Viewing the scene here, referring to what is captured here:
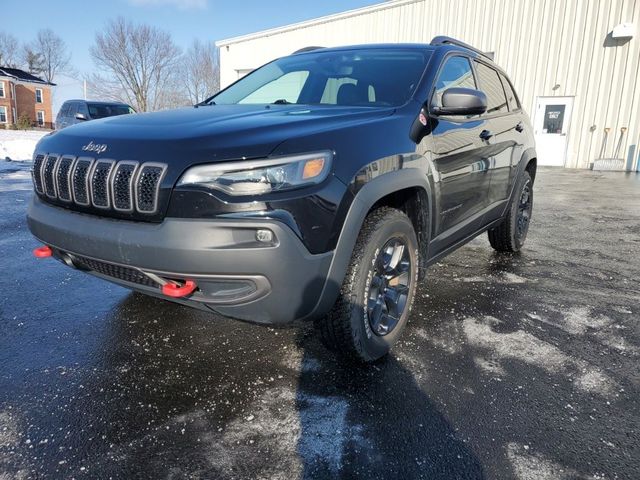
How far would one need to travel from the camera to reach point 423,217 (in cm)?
280

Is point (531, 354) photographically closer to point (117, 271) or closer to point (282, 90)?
point (117, 271)

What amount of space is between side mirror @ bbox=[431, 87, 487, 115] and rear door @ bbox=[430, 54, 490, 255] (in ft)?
0.27

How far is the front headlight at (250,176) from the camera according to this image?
1.92 metres

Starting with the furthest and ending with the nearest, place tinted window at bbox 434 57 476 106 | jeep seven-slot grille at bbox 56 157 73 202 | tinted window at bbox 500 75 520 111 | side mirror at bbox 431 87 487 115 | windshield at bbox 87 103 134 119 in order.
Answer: windshield at bbox 87 103 134 119 < tinted window at bbox 500 75 520 111 < tinted window at bbox 434 57 476 106 < side mirror at bbox 431 87 487 115 < jeep seven-slot grille at bbox 56 157 73 202

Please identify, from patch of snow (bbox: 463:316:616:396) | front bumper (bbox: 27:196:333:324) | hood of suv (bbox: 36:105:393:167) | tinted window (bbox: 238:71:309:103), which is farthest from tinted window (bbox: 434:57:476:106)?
front bumper (bbox: 27:196:333:324)

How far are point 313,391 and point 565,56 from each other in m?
15.8

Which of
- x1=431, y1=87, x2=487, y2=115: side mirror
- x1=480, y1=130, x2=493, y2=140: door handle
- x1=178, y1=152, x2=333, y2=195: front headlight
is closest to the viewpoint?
x1=178, y1=152, x2=333, y2=195: front headlight

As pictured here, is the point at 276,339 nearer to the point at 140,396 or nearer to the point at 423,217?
the point at 140,396

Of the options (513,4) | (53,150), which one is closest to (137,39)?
(513,4)

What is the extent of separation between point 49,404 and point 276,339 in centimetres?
121

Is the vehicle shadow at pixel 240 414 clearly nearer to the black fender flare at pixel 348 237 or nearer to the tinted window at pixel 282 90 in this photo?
the black fender flare at pixel 348 237

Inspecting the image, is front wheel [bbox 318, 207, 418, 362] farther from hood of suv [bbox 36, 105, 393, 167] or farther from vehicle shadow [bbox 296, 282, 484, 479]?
hood of suv [bbox 36, 105, 393, 167]

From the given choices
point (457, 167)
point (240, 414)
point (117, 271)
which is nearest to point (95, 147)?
point (117, 271)

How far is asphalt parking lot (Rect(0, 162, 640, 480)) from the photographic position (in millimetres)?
1869
